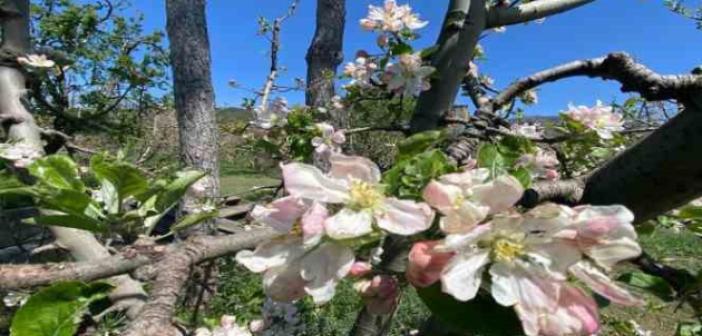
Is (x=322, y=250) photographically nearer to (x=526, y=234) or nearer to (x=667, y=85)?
(x=526, y=234)

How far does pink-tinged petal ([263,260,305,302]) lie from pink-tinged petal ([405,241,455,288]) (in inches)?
4.9

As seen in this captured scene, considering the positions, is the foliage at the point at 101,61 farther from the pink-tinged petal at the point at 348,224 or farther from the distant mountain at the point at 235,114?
the pink-tinged petal at the point at 348,224

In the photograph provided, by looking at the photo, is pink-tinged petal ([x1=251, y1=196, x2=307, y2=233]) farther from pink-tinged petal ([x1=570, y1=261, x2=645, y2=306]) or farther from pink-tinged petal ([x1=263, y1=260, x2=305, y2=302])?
pink-tinged petal ([x1=570, y1=261, x2=645, y2=306])

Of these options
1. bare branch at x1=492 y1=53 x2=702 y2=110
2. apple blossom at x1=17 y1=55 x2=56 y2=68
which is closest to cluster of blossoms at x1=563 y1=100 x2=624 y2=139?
bare branch at x1=492 y1=53 x2=702 y2=110

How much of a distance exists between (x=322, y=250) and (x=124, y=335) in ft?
0.71

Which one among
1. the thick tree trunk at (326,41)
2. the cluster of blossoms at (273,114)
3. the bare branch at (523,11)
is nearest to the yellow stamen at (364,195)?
the bare branch at (523,11)

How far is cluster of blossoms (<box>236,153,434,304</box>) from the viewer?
0.54m

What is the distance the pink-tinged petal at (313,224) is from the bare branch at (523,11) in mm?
1381

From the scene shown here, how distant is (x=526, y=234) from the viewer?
1.79 feet

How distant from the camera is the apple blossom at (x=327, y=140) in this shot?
2076mm

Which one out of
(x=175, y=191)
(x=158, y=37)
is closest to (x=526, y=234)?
(x=175, y=191)

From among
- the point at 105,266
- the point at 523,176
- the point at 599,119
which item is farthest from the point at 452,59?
the point at 105,266

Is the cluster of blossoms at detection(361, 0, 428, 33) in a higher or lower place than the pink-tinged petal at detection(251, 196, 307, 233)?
higher

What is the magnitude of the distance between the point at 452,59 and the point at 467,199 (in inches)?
49.3
